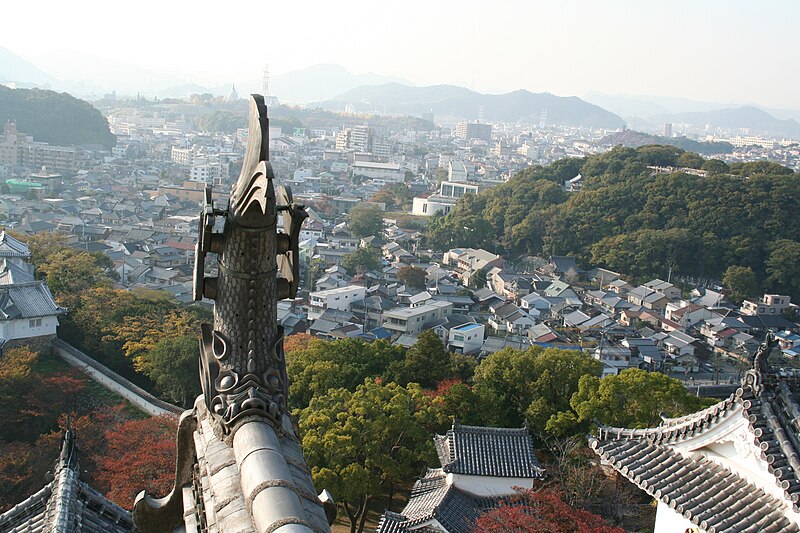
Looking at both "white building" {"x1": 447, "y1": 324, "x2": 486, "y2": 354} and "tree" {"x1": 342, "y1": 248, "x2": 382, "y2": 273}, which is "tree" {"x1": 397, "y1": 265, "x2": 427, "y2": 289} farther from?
"white building" {"x1": 447, "y1": 324, "x2": 486, "y2": 354}

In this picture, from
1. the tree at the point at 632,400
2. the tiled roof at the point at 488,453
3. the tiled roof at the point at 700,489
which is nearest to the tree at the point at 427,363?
the tree at the point at 632,400

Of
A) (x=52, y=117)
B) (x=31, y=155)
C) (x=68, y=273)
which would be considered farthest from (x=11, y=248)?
(x=52, y=117)

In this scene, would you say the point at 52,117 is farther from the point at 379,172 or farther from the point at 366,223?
the point at 366,223

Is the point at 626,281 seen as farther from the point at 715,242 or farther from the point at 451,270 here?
the point at 451,270

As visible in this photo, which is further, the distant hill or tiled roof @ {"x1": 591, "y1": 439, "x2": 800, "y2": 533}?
the distant hill

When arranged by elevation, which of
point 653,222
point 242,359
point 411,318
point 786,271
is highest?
point 242,359

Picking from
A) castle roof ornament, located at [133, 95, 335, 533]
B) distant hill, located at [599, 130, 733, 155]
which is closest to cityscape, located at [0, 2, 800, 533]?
castle roof ornament, located at [133, 95, 335, 533]

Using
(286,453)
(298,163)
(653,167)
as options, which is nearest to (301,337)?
(286,453)
